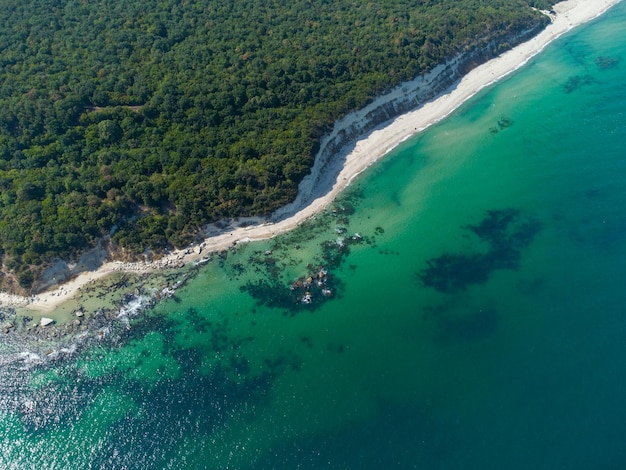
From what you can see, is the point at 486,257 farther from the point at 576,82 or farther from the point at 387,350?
the point at 576,82

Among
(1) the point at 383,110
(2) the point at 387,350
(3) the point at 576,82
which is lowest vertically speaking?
(2) the point at 387,350

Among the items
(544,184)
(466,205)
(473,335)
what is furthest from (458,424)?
(544,184)

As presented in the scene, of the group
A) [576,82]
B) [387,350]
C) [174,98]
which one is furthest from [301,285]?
[576,82]

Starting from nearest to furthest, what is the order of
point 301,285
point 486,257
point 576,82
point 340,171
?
1. point 301,285
2. point 486,257
3. point 340,171
4. point 576,82

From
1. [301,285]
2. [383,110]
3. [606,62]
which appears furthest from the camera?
[606,62]

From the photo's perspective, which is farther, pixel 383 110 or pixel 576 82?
pixel 576 82

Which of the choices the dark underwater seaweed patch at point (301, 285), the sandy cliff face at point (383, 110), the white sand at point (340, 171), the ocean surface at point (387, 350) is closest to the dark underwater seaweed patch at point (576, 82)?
the white sand at point (340, 171)

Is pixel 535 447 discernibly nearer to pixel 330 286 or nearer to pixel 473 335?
pixel 473 335
